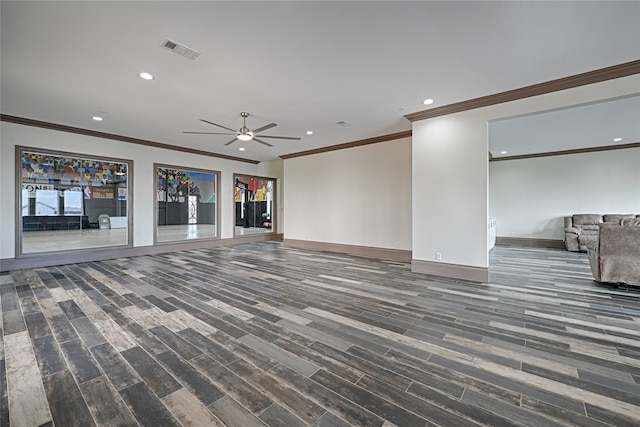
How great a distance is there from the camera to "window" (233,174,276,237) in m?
9.90

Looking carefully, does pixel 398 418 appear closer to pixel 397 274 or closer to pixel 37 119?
pixel 397 274

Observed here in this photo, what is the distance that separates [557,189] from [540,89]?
594cm

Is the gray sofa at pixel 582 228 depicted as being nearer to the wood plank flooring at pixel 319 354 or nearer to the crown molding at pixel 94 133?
the wood plank flooring at pixel 319 354

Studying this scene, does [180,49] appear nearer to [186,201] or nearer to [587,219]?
[587,219]

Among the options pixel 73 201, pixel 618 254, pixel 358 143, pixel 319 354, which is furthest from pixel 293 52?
pixel 73 201

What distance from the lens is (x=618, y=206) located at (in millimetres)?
7176

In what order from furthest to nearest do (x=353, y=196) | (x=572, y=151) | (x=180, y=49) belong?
(x=572, y=151) → (x=353, y=196) → (x=180, y=49)

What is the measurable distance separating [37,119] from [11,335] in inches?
194

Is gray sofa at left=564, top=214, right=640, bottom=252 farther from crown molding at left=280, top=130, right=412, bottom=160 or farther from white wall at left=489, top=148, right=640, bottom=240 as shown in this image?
crown molding at left=280, top=130, right=412, bottom=160

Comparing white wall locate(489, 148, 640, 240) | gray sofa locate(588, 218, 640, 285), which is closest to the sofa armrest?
white wall locate(489, 148, 640, 240)

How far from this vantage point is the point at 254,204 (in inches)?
508

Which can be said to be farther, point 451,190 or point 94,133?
point 94,133

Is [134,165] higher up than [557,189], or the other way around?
[134,165]

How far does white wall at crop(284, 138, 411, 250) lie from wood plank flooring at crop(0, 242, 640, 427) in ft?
7.57
